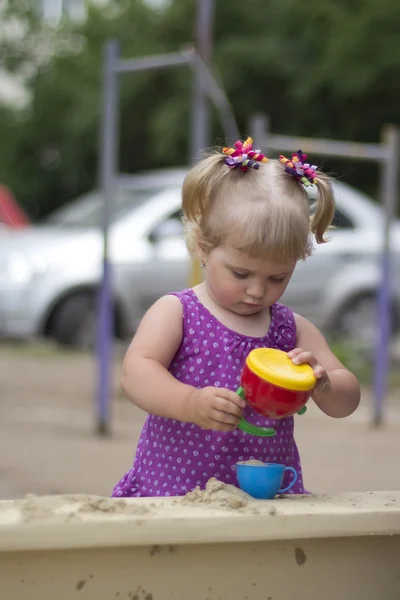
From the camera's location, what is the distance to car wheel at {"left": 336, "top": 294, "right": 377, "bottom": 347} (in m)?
9.41

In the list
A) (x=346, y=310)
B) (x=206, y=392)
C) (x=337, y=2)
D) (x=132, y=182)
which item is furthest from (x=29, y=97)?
(x=206, y=392)

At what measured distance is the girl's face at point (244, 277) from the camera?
85.0 inches

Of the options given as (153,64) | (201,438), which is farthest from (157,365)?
(153,64)

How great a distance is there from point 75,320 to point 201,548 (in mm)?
7436

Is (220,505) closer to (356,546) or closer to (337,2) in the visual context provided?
(356,546)

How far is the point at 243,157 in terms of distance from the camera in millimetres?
2242

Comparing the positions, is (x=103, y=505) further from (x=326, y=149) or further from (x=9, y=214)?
(x=9, y=214)

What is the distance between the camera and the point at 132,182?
20.3 feet

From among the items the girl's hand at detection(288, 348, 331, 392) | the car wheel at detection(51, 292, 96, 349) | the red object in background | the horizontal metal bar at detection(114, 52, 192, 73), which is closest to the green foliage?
the red object in background

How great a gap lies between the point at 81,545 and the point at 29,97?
2534 cm

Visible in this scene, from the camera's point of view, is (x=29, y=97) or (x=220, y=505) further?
(x=29, y=97)

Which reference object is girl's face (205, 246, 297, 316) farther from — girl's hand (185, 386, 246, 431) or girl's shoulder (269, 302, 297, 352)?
girl's hand (185, 386, 246, 431)

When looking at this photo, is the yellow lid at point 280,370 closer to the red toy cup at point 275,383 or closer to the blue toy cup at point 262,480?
the red toy cup at point 275,383

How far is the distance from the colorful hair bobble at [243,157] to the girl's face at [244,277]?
16cm
